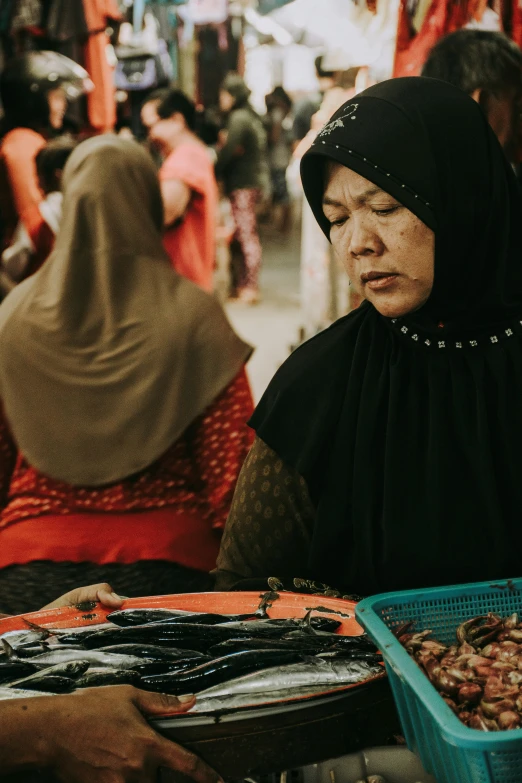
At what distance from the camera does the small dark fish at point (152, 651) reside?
4.67 ft

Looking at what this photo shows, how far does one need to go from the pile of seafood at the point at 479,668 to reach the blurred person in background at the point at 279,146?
13.1 meters

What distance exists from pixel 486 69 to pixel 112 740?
8.11 feet

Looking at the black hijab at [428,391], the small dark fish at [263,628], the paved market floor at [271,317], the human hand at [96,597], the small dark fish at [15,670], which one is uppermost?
the black hijab at [428,391]

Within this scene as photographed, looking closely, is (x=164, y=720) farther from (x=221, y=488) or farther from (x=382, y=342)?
(x=221, y=488)

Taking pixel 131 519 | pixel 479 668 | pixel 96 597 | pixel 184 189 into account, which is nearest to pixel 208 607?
pixel 96 597

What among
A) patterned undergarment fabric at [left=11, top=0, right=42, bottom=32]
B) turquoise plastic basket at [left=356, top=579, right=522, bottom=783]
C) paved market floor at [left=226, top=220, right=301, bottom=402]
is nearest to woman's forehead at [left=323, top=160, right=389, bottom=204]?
turquoise plastic basket at [left=356, top=579, right=522, bottom=783]

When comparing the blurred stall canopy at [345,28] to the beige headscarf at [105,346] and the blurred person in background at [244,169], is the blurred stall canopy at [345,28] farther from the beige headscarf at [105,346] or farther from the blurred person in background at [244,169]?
the blurred person in background at [244,169]

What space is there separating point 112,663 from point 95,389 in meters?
1.36

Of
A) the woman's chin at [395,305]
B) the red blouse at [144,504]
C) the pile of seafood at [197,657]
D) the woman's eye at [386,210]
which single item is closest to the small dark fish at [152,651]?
the pile of seafood at [197,657]

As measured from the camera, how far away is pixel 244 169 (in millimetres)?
9766

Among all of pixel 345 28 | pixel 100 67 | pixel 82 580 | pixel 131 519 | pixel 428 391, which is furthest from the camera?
pixel 100 67

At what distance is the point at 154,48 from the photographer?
8922 millimetres

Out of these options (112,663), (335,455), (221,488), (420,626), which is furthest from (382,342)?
(221,488)

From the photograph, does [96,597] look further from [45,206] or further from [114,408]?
[45,206]
